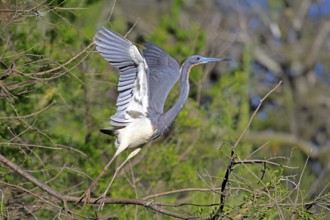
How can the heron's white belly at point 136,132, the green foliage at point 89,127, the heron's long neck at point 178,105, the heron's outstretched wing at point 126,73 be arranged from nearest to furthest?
the heron's outstretched wing at point 126,73 < the heron's white belly at point 136,132 < the heron's long neck at point 178,105 < the green foliage at point 89,127

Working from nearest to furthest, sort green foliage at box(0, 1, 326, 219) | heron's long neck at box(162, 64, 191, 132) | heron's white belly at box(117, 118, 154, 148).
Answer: heron's white belly at box(117, 118, 154, 148), heron's long neck at box(162, 64, 191, 132), green foliage at box(0, 1, 326, 219)

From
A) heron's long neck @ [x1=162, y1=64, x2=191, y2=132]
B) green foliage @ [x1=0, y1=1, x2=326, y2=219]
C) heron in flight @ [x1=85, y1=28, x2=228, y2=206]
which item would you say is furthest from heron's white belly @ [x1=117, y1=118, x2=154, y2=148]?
green foliage @ [x1=0, y1=1, x2=326, y2=219]

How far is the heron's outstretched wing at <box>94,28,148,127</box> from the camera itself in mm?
4844

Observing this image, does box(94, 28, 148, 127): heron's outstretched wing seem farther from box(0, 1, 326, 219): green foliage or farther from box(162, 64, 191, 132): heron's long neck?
box(0, 1, 326, 219): green foliage

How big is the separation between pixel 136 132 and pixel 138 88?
0.92 feet

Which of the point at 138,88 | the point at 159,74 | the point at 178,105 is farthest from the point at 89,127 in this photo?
the point at 138,88

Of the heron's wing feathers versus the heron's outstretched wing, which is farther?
the heron's wing feathers

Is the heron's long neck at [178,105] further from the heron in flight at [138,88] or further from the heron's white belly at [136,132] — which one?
the heron's white belly at [136,132]

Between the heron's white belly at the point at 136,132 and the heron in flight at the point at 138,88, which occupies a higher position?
the heron in flight at the point at 138,88

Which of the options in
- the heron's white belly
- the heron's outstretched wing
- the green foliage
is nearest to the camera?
the heron's outstretched wing

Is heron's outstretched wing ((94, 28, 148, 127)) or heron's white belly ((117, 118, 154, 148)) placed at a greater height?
heron's outstretched wing ((94, 28, 148, 127))

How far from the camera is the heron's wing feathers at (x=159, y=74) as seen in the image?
5.23m

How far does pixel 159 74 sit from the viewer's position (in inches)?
209

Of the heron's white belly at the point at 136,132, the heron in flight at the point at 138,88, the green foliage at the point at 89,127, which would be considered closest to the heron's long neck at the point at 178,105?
the heron in flight at the point at 138,88
